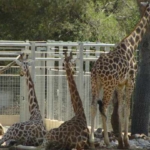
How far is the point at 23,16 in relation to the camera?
25828 mm

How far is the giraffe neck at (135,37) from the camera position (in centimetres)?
1249

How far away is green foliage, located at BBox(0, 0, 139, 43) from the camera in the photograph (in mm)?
25219

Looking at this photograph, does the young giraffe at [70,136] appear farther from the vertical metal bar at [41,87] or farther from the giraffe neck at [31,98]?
the vertical metal bar at [41,87]

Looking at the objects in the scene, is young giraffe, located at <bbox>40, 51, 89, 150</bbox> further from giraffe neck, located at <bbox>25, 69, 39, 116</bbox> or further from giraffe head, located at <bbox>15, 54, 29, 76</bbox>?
giraffe head, located at <bbox>15, 54, 29, 76</bbox>

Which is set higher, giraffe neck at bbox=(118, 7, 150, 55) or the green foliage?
the green foliage

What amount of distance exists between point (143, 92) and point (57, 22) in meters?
Result: 11.9


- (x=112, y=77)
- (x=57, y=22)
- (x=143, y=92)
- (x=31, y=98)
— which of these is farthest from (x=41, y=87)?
(x=57, y=22)

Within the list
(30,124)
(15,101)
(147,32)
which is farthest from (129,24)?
(30,124)

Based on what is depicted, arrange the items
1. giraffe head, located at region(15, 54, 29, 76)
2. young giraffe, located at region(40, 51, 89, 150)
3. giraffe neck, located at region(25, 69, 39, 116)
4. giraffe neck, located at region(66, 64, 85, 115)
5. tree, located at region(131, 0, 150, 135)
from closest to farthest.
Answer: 1. young giraffe, located at region(40, 51, 89, 150)
2. giraffe neck, located at region(66, 64, 85, 115)
3. giraffe neck, located at region(25, 69, 39, 116)
4. giraffe head, located at region(15, 54, 29, 76)
5. tree, located at region(131, 0, 150, 135)

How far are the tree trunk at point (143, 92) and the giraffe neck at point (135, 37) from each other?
88cm

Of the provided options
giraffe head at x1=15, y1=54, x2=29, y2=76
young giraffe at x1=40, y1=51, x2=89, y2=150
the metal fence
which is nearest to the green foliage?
the metal fence

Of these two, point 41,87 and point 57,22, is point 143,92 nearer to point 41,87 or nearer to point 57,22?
point 41,87

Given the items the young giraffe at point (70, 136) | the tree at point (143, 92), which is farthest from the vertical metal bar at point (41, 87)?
the young giraffe at point (70, 136)

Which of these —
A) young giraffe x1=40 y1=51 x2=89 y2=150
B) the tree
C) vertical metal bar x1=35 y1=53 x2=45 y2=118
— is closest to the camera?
young giraffe x1=40 y1=51 x2=89 y2=150
